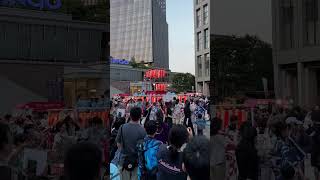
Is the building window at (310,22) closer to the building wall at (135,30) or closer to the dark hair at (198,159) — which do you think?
the dark hair at (198,159)

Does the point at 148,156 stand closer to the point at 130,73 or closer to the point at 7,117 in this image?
the point at 7,117

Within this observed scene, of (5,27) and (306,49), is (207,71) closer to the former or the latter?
(306,49)

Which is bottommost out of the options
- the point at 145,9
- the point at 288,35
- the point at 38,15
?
the point at 288,35

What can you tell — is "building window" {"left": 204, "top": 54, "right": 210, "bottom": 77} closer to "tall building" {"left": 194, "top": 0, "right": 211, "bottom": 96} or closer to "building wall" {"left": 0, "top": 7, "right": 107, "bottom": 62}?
"tall building" {"left": 194, "top": 0, "right": 211, "bottom": 96}

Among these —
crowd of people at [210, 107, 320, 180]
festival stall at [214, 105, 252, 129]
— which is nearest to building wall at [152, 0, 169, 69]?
crowd of people at [210, 107, 320, 180]

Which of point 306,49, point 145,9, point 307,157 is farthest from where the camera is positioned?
point 145,9

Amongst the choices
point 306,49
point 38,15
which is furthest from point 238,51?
point 38,15
